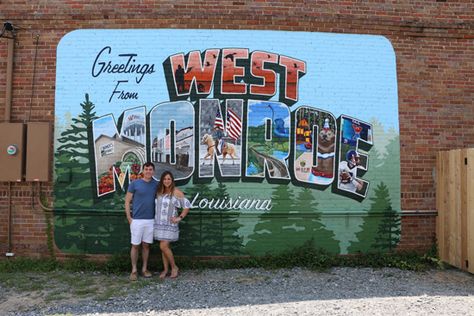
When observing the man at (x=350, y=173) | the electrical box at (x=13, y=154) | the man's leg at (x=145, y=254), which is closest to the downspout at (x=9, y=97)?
the electrical box at (x=13, y=154)

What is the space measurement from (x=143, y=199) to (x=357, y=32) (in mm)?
4564

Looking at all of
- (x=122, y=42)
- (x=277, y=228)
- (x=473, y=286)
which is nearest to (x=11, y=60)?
(x=122, y=42)

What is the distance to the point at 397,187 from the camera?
6.70m

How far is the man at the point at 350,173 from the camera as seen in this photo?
21.7 ft

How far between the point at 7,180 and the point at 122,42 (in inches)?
115

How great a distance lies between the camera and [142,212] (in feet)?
19.5

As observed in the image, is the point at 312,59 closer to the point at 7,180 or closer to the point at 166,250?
the point at 166,250

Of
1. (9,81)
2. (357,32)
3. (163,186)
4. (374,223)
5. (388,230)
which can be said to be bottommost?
(388,230)

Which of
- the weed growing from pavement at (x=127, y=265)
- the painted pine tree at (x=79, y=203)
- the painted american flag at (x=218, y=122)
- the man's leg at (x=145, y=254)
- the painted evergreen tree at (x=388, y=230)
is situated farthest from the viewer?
the painted evergreen tree at (x=388, y=230)

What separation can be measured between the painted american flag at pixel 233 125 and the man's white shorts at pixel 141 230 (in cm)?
188

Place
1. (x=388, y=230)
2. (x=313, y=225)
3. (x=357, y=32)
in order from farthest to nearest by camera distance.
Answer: (x=357, y=32), (x=388, y=230), (x=313, y=225)

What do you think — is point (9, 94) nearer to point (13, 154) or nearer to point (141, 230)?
point (13, 154)

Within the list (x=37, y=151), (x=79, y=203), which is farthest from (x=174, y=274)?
(x=37, y=151)

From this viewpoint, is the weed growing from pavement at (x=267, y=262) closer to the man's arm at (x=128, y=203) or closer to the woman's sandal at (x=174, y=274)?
the woman's sandal at (x=174, y=274)
